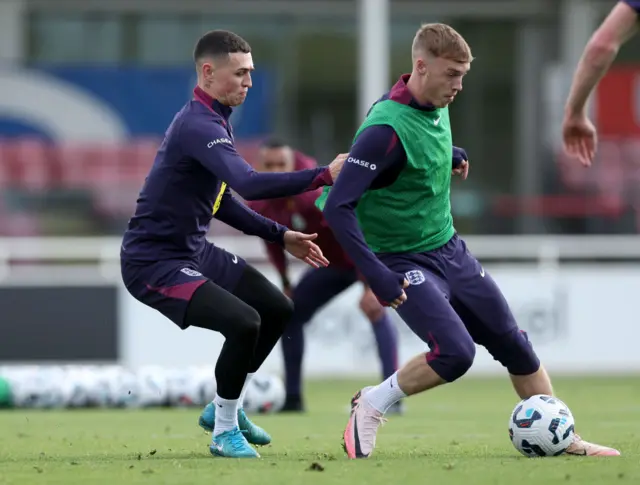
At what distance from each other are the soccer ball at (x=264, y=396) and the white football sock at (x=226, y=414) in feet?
12.5

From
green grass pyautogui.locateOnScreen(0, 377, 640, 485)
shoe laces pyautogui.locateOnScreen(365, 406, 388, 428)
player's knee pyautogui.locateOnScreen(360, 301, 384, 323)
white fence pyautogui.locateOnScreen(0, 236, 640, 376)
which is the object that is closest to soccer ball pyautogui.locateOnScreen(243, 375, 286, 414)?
green grass pyautogui.locateOnScreen(0, 377, 640, 485)

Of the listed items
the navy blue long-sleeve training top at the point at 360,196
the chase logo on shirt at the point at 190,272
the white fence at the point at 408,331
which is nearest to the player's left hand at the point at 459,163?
the navy blue long-sleeve training top at the point at 360,196

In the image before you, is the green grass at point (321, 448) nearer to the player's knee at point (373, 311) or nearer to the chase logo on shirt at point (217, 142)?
the player's knee at point (373, 311)

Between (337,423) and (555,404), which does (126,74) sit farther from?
(555,404)

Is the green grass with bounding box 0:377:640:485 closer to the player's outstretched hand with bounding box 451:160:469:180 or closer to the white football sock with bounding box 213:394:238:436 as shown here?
the white football sock with bounding box 213:394:238:436

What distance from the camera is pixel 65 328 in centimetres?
1589

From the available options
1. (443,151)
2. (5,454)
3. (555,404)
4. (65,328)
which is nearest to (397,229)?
(443,151)

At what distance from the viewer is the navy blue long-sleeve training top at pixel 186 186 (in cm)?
695

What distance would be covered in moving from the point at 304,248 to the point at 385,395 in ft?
2.83

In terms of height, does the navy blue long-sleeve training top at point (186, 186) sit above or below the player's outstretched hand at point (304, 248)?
above

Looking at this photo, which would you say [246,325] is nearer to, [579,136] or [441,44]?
[441,44]

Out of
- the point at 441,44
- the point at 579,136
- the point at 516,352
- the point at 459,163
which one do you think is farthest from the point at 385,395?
the point at 441,44

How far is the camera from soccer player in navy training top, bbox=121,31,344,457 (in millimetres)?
7020

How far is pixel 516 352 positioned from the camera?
712cm
